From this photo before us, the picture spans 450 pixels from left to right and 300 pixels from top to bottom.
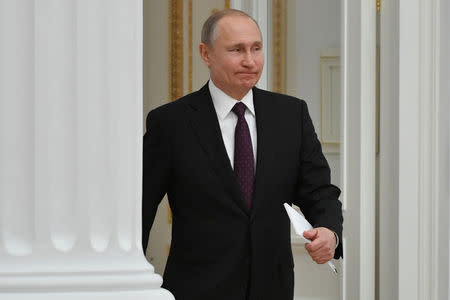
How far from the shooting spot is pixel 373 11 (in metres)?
4.04

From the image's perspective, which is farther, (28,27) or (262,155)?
(262,155)

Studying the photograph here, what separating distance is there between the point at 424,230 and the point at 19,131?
255 cm

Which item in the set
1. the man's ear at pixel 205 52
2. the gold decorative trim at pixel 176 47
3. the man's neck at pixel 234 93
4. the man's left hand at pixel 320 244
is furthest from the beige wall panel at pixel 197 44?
the man's left hand at pixel 320 244

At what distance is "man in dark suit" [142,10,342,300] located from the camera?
103 inches

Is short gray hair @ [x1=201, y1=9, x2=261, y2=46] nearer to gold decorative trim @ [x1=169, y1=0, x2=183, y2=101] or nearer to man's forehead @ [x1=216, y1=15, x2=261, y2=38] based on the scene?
man's forehead @ [x1=216, y1=15, x2=261, y2=38]

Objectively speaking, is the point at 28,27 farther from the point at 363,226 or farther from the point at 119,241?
the point at 363,226

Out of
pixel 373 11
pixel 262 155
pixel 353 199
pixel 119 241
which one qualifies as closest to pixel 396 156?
pixel 353 199

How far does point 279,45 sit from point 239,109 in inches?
102

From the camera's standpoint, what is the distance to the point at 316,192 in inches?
106

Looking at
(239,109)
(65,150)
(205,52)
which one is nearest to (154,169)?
(239,109)

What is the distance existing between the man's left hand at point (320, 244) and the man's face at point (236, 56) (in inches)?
19.1

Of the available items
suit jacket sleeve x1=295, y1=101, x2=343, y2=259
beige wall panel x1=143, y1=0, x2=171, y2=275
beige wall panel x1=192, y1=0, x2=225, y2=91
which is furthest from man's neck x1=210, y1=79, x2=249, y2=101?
beige wall panel x1=143, y1=0, x2=171, y2=275

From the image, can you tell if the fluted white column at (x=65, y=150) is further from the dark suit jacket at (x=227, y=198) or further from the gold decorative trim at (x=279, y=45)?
the gold decorative trim at (x=279, y=45)

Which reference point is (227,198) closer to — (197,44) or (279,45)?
(279,45)
